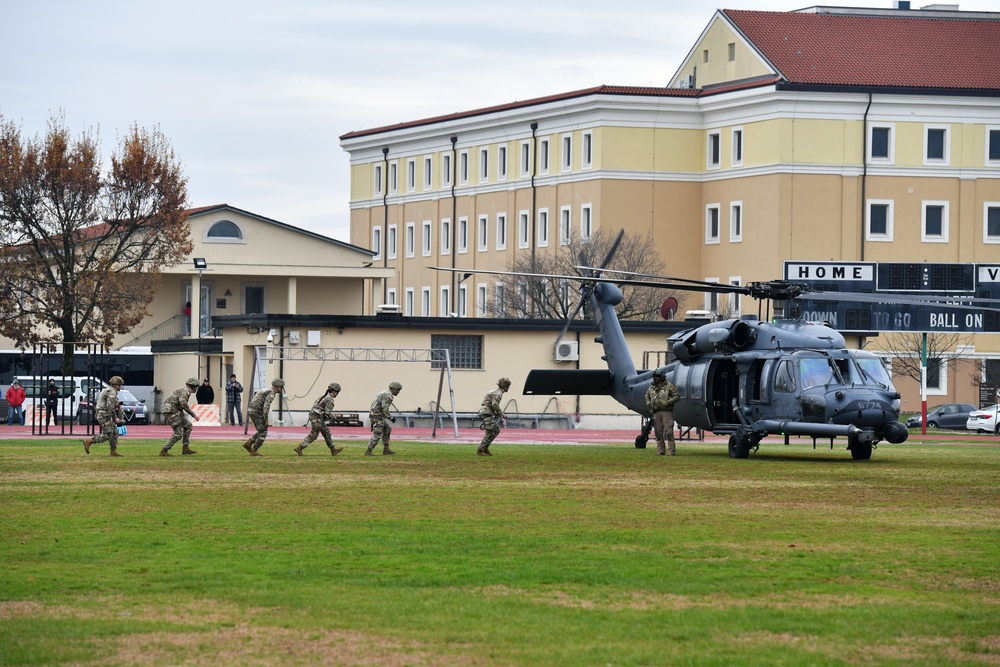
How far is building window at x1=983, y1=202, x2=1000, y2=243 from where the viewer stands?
315 ft

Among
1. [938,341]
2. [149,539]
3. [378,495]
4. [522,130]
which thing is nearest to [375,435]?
[378,495]

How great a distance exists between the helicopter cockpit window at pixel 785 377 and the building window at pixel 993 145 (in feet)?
215

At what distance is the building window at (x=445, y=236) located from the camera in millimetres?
110812

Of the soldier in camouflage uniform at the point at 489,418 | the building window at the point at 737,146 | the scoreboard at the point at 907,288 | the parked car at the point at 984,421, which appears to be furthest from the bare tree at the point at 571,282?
the soldier in camouflage uniform at the point at 489,418

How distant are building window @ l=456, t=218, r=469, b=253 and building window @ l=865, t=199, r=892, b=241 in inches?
A: 1025

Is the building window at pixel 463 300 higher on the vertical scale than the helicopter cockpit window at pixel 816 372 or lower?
higher

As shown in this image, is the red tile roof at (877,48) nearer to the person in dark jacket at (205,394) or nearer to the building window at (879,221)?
the building window at (879,221)

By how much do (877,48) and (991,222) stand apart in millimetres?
11570

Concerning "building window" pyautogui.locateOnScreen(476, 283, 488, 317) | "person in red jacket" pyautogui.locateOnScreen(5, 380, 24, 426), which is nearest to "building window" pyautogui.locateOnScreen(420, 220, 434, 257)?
"building window" pyautogui.locateOnScreen(476, 283, 488, 317)

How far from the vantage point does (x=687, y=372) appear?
37.8 metres

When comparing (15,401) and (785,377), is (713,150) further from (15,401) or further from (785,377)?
(785,377)

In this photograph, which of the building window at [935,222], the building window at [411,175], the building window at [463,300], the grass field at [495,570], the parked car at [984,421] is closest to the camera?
the grass field at [495,570]

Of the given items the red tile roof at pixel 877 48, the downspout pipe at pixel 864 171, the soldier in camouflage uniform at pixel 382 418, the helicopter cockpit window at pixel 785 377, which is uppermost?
the red tile roof at pixel 877 48

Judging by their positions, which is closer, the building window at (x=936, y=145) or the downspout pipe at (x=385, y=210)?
the building window at (x=936, y=145)
